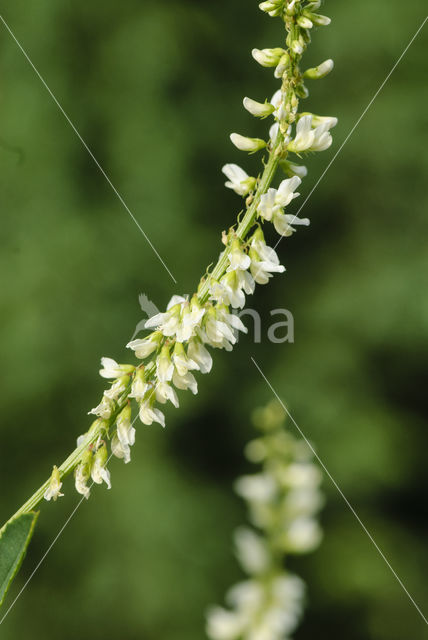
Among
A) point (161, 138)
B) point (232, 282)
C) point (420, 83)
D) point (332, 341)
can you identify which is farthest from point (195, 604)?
point (420, 83)

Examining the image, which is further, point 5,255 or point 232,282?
point 5,255

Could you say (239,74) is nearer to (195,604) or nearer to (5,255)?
(5,255)

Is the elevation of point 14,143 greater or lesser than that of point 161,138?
lesser

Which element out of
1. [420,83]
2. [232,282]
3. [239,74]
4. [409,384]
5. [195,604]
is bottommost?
[232,282]

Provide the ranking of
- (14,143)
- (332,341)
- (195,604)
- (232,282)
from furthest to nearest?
(332,341) → (14,143) → (195,604) → (232,282)

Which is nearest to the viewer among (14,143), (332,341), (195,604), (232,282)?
(232,282)

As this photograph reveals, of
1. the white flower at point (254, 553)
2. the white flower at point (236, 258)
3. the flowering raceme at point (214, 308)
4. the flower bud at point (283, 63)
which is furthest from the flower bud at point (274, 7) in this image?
the white flower at point (254, 553)

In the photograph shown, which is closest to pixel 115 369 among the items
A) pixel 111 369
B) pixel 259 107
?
pixel 111 369

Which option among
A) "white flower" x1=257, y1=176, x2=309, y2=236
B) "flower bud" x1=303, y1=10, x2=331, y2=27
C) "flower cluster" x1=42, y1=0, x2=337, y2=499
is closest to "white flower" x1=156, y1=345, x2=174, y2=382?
"flower cluster" x1=42, y1=0, x2=337, y2=499
